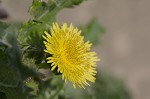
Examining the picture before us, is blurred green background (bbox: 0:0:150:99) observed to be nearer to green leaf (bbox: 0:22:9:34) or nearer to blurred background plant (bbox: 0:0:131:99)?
blurred background plant (bbox: 0:0:131:99)

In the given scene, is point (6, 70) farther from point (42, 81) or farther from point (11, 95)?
point (42, 81)

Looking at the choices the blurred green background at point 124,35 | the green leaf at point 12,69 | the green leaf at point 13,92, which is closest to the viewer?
the green leaf at point 12,69

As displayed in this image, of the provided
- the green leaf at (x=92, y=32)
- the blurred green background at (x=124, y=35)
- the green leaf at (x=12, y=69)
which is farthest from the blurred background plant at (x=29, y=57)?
the blurred green background at (x=124, y=35)

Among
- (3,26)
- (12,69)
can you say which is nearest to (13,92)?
(12,69)

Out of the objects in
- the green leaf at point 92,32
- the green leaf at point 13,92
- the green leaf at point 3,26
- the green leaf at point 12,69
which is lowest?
the green leaf at point 13,92

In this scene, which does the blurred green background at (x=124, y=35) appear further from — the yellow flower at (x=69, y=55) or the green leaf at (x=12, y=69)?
the green leaf at (x=12, y=69)

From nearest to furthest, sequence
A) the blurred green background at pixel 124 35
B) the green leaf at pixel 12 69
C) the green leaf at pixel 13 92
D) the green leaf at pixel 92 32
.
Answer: the green leaf at pixel 12 69, the green leaf at pixel 13 92, the green leaf at pixel 92 32, the blurred green background at pixel 124 35

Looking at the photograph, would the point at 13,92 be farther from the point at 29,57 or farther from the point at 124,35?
the point at 124,35

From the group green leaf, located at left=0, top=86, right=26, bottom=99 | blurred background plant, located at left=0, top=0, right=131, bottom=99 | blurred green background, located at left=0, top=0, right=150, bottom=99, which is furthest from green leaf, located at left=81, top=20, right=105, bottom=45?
blurred green background, located at left=0, top=0, right=150, bottom=99
